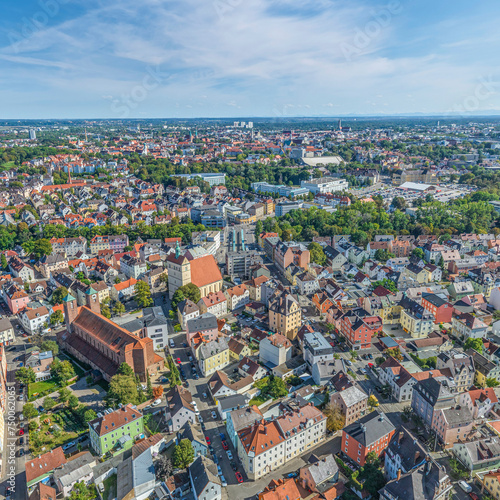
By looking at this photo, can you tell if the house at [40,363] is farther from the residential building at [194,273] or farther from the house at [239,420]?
the house at [239,420]

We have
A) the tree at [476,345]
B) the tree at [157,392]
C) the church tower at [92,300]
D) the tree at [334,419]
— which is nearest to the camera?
the tree at [334,419]

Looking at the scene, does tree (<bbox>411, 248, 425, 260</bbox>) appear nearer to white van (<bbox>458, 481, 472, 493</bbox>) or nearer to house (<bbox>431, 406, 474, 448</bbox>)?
house (<bbox>431, 406, 474, 448</bbox>)

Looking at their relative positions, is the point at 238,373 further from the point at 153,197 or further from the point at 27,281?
the point at 153,197

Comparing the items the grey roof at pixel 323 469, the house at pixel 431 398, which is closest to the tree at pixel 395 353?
the house at pixel 431 398

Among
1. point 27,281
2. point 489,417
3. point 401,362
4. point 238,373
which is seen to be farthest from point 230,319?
point 27,281

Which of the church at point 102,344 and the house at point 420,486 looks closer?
the house at point 420,486

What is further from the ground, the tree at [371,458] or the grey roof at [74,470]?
the tree at [371,458]

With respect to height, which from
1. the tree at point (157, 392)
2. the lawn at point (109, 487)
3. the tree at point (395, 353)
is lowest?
the lawn at point (109, 487)
